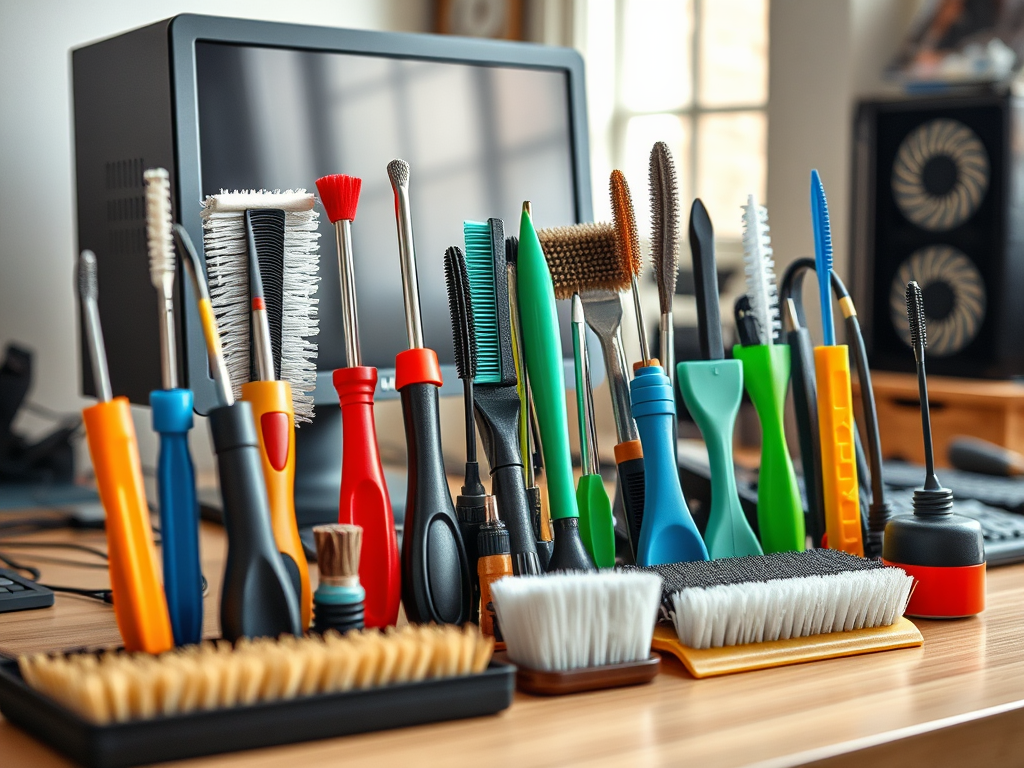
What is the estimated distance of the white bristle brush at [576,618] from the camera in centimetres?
49

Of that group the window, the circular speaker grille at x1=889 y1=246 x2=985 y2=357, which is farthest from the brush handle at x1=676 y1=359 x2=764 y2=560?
the window

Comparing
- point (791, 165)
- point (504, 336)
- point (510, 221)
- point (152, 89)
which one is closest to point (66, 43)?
point (152, 89)

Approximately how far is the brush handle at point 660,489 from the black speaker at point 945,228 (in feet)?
4.96

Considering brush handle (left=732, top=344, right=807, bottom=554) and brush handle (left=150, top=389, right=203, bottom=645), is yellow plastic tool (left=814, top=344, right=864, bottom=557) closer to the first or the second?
brush handle (left=732, top=344, right=807, bottom=554)

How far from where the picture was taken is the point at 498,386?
63 centimetres

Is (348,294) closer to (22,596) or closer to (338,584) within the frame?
(338,584)

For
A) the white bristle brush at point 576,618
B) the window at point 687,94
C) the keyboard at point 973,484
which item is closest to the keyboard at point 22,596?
the white bristle brush at point 576,618

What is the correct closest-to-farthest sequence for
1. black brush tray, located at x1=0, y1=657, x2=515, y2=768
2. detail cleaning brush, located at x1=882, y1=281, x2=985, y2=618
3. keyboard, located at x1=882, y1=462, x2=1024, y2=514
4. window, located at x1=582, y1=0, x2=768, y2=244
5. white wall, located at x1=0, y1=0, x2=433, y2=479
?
black brush tray, located at x1=0, y1=657, x2=515, y2=768 < detail cleaning brush, located at x1=882, y1=281, x2=985, y2=618 < keyboard, located at x1=882, y1=462, x2=1024, y2=514 < white wall, located at x1=0, y1=0, x2=433, y2=479 < window, located at x1=582, y1=0, x2=768, y2=244

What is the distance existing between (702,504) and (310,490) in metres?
0.42

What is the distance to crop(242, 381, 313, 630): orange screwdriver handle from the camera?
0.53 m

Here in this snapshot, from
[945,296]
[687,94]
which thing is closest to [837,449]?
[945,296]

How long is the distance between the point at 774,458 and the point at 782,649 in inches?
6.1

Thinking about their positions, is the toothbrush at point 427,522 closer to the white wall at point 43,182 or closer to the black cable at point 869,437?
the black cable at point 869,437

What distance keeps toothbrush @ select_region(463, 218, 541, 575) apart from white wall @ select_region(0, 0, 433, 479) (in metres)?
0.79
